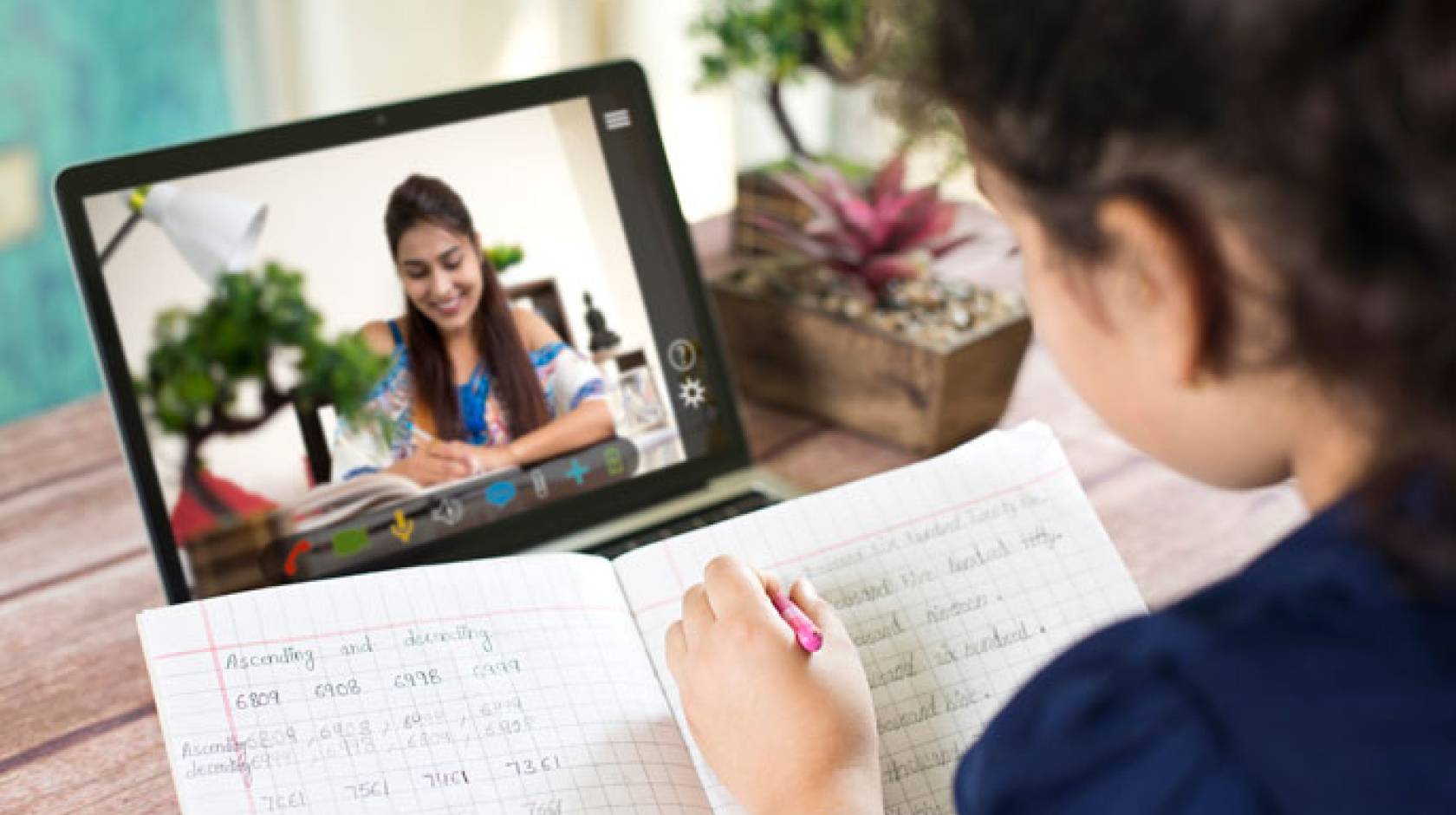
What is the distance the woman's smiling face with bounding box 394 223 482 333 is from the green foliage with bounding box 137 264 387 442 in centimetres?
4

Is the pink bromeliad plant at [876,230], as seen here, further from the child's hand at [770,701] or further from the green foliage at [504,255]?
the child's hand at [770,701]

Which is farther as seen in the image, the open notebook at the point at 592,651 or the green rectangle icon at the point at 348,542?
the green rectangle icon at the point at 348,542

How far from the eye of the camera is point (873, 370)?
3.14 feet

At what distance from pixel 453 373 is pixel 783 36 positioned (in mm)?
481

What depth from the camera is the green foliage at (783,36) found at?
1147mm

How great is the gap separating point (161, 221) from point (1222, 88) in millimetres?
623

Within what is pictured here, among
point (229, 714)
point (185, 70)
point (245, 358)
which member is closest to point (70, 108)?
point (185, 70)

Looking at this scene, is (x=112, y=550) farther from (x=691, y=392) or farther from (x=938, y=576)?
(x=938, y=576)

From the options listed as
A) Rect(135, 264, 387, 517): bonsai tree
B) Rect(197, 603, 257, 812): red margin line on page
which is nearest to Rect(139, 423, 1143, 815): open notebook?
Rect(197, 603, 257, 812): red margin line on page

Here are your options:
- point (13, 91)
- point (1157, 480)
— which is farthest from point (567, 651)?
point (13, 91)

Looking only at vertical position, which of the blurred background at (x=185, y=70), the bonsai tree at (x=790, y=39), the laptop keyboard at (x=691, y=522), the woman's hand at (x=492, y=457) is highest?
the blurred background at (x=185, y=70)

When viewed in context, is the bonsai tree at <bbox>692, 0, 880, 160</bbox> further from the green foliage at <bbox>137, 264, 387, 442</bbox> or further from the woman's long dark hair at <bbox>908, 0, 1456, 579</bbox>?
the woman's long dark hair at <bbox>908, 0, 1456, 579</bbox>

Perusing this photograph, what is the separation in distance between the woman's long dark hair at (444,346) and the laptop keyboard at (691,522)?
9 centimetres

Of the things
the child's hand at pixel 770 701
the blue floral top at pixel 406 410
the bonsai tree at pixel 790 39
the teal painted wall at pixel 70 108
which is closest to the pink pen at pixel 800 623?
the child's hand at pixel 770 701
